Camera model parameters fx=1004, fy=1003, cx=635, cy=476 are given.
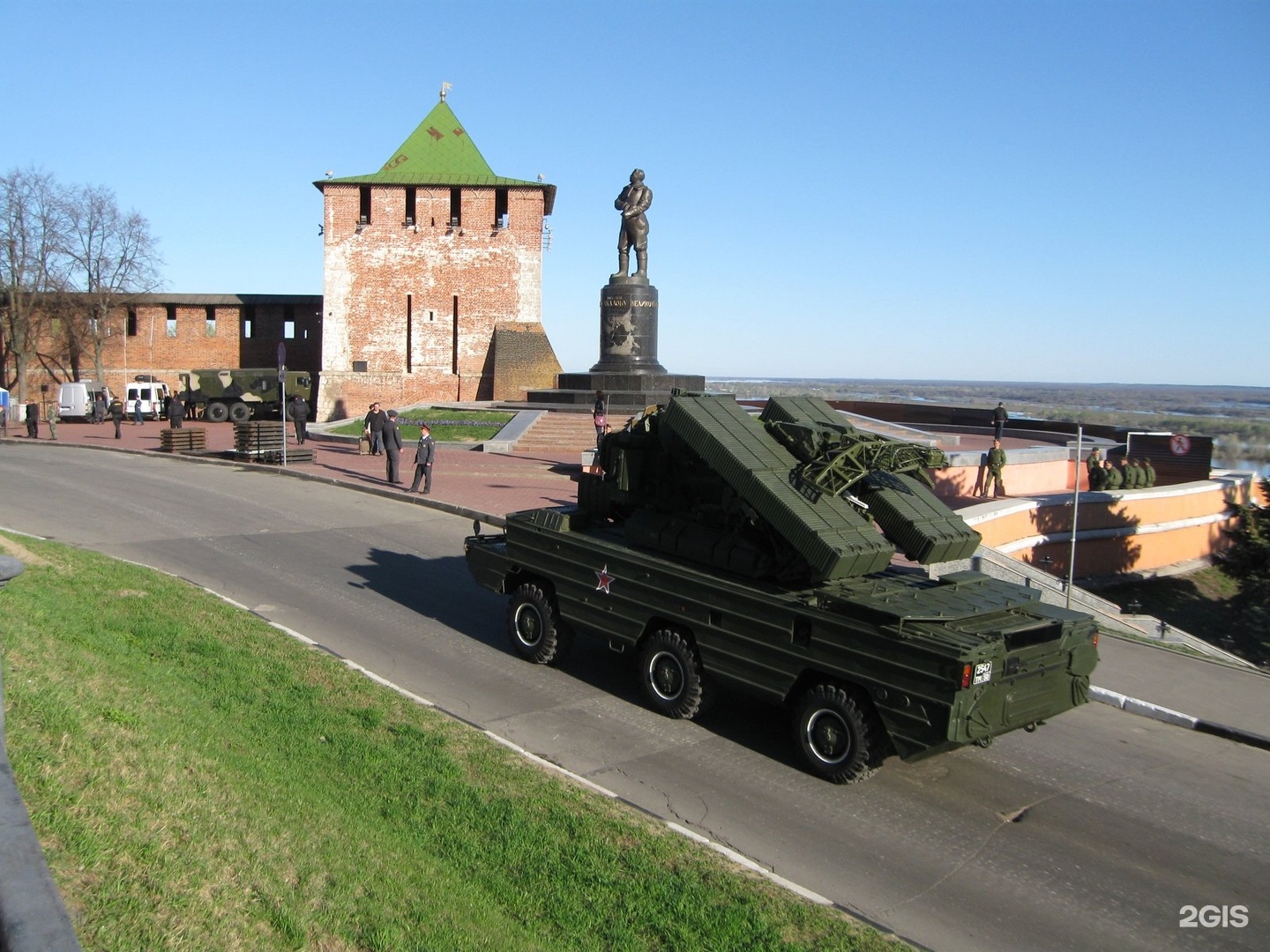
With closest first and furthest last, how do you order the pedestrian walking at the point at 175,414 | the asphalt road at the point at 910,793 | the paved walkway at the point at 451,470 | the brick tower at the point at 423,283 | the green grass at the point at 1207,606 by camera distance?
the asphalt road at the point at 910,793
the green grass at the point at 1207,606
the paved walkway at the point at 451,470
the pedestrian walking at the point at 175,414
the brick tower at the point at 423,283

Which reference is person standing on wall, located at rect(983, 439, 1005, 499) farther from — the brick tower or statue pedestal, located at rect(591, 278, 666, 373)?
the brick tower

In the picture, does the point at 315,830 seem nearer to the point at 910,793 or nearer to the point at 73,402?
the point at 910,793

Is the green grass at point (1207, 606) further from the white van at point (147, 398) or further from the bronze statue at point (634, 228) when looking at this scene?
the white van at point (147, 398)

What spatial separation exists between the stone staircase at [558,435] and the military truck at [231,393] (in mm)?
13031

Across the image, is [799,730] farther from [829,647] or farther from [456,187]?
[456,187]

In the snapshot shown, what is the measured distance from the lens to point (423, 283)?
38.5 metres

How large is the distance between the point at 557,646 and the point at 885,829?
144 inches

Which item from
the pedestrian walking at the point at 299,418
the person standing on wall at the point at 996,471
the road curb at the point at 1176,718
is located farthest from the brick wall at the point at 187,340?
the road curb at the point at 1176,718

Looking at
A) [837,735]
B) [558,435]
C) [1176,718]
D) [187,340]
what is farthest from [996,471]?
[187,340]

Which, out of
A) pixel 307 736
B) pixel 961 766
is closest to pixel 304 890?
pixel 307 736

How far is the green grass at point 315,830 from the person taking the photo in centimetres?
376

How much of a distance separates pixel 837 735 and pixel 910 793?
642 mm

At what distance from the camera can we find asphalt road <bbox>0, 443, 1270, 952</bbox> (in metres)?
5.40

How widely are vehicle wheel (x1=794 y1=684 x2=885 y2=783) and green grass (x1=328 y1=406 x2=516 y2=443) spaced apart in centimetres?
1952
